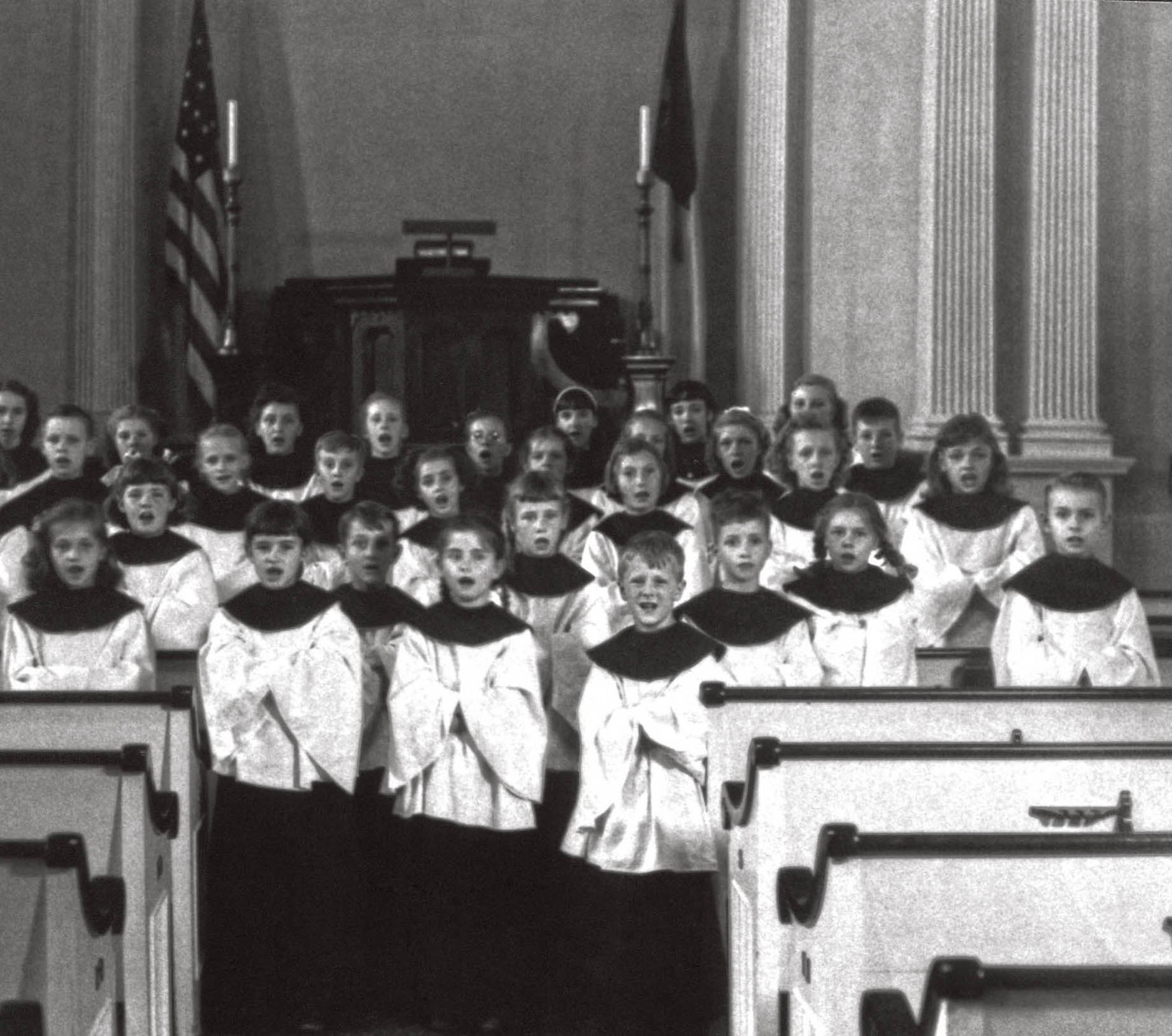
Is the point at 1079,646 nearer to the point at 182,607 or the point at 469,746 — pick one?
the point at 469,746

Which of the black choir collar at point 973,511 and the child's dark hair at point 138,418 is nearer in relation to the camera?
the black choir collar at point 973,511

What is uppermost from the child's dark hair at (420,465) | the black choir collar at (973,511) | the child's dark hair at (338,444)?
the child's dark hair at (338,444)

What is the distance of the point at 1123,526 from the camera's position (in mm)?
10898

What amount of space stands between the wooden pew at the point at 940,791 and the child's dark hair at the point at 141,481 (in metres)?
3.10

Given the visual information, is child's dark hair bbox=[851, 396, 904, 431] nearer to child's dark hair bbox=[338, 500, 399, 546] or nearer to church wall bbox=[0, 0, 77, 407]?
child's dark hair bbox=[338, 500, 399, 546]

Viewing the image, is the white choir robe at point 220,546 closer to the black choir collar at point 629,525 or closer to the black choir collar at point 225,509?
the black choir collar at point 225,509

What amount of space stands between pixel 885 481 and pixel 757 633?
235 centimetres

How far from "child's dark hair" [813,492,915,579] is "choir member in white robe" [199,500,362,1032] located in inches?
65.8

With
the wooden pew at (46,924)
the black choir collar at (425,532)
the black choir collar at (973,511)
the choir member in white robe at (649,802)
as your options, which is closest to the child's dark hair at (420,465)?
the black choir collar at (425,532)

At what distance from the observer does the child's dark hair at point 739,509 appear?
675 centimetres

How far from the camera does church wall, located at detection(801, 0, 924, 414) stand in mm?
11109

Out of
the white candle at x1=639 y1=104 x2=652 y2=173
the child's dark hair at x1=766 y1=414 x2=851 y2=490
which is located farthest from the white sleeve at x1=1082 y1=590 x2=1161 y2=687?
the white candle at x1=639 y1=104 x2=652 y2=173

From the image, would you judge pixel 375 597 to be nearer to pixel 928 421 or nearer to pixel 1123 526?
pixel 928 421

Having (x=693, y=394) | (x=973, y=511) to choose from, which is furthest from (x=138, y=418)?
(x=973, y=511)
